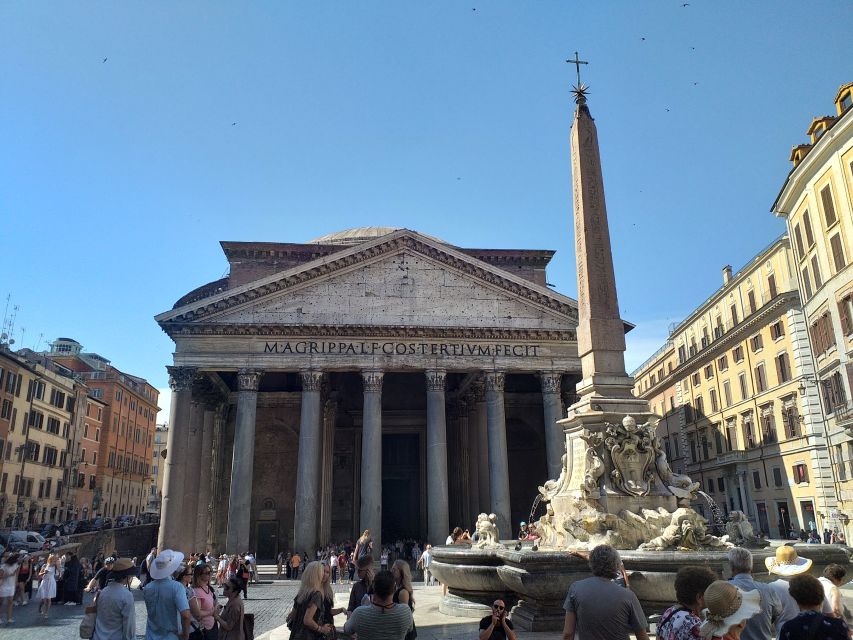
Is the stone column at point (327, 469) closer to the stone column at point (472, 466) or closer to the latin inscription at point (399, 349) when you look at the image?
the latin inscription at point (399, 349)

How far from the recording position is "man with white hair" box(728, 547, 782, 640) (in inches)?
136

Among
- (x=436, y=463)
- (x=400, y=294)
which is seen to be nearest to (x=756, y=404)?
(x=436, y=463)

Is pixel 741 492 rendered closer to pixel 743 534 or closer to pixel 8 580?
pixel 743 534

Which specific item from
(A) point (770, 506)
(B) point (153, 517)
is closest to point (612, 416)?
(A) point (770, 506)

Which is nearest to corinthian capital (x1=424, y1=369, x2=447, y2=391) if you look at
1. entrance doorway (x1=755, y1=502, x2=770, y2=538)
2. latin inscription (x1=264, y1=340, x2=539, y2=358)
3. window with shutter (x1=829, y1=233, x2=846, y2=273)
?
latin inscription (x1=264, y1=340, x2=539, y2=358)

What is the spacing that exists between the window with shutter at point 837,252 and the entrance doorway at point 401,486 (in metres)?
18.5

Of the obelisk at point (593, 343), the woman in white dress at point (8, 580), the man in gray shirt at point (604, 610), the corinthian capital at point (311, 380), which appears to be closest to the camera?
the man in gray shirt at point (604, 610)

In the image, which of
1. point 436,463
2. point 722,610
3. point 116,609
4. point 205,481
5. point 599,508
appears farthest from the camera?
point 205,481

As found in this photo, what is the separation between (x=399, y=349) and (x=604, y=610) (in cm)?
2056

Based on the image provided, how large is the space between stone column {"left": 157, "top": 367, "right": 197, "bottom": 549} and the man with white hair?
20664 millimetres

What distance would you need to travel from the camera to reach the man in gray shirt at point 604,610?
10.8ft

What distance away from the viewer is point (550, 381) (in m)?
24.1

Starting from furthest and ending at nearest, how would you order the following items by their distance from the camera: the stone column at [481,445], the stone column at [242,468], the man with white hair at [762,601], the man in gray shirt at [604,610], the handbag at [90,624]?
the stone column at [481,445] < the stone column at [242,468] < the handbag at [90,624] < the man with white hair at [762,601] < the man in gray shirt at [604,610]

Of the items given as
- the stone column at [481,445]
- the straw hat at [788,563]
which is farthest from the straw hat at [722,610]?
the stone column at [481,445]
